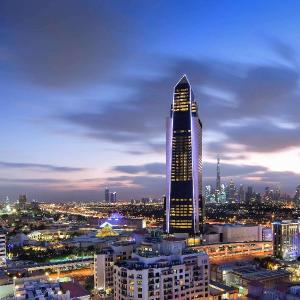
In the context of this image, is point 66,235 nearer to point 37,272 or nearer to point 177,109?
point 177,109

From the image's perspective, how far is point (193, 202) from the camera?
47.9 meters

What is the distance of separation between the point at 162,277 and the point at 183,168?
31.1 metres

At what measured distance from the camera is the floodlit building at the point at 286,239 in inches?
1312

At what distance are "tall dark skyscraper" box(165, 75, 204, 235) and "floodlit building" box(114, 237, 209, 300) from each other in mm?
27760

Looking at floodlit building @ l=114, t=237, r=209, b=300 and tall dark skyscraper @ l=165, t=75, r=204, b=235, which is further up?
tall dark skyscraper @ l=165, t=75, r=204, b=235

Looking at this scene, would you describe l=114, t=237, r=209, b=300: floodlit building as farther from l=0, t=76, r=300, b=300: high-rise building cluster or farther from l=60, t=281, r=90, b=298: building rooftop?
l=60, t=281, r=90, b=298: building rooftop

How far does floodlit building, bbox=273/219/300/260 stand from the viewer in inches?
1312

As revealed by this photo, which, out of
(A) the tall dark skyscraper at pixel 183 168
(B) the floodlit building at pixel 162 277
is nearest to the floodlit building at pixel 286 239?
(A) the tall dark skyscraper at pixel 183 168

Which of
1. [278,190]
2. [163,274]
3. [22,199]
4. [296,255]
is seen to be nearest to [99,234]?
[296,255]

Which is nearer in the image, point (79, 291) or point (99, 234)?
point (79, 291)

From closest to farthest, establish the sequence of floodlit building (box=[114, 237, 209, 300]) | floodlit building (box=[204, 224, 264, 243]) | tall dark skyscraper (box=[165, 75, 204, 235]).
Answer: floodlit building (box=[114, 237, 209, 300]) < floodlit building (box=[204, 224, 264, 243]) < tall dark skyscraper (box=[165, 75, 204, 235])

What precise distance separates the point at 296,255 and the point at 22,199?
4249 inches

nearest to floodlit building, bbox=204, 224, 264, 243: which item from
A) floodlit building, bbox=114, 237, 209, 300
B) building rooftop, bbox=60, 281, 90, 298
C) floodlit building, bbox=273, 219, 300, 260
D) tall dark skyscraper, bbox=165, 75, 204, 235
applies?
tall dark skyscraper, bbox=165, 75, 204, 235

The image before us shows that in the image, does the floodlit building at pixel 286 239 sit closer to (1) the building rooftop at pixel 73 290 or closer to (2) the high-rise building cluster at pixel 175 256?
(2) the high-rise building cluster at pixel 175 256
